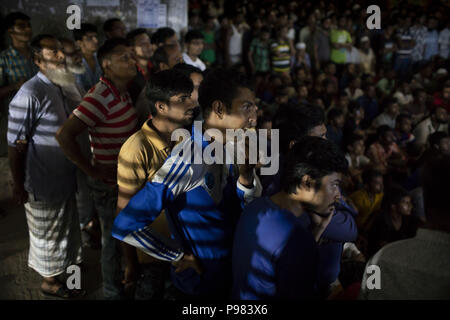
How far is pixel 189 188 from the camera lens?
1393 mm

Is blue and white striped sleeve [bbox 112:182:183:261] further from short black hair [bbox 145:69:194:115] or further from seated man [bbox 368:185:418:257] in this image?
seated man [bbox 368:185:418:257]

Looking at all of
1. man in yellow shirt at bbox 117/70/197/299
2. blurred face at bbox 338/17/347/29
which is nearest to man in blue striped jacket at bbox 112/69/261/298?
man in yellow shirt at bbox 117/70/197/299

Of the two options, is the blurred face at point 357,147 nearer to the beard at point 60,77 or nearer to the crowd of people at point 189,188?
the crowd of people at point 189,188

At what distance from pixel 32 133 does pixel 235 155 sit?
1402mm

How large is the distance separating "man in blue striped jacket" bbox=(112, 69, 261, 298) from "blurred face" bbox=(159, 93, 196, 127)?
18 cm

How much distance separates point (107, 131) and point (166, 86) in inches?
24.7

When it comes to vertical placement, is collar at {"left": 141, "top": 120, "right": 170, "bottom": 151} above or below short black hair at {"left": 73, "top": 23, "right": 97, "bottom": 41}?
below

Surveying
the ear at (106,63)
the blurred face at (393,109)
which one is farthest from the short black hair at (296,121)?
the blurred face at (393,109)

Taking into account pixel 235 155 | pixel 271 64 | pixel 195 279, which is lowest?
pixel 195 279

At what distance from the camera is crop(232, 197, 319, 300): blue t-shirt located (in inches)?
44.8

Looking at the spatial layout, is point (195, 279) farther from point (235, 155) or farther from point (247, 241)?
point (235, 155)

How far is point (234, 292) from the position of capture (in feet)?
4.56

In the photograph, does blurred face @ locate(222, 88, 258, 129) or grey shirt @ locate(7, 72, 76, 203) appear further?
grey shirt @ locate(7, 72, 76, 203)

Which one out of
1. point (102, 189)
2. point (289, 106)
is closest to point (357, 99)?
point (289, 106)
